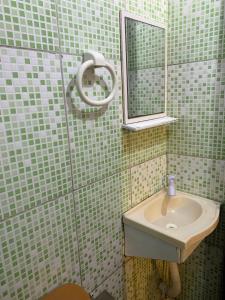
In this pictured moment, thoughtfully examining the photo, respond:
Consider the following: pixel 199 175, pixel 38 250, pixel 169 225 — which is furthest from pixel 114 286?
pixel 199 175

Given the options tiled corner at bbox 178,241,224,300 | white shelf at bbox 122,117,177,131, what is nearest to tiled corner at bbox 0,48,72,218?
white shelf at bbox 122,117,177,131

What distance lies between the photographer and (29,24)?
774 millimetres

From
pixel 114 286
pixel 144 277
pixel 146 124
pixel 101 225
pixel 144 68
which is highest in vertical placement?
pixel 144 68

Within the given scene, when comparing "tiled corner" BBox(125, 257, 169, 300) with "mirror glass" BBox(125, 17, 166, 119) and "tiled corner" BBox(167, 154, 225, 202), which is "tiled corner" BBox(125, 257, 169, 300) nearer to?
"tiled corner" BBox(167, 154, 225, 202)

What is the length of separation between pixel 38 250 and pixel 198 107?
1153 millimetres

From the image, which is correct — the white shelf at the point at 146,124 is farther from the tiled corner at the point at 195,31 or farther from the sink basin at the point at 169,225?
the sink basin at the point at 169,225

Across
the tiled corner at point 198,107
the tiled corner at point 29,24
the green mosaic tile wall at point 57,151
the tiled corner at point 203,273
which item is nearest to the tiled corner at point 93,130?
the green mosaic tile wall at point 57,151

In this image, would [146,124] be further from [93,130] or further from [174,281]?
[174,281]

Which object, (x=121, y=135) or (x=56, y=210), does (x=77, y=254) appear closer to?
(x=56, y=210)

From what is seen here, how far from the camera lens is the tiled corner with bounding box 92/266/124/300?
1205mm

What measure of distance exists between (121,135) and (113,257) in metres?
0.67

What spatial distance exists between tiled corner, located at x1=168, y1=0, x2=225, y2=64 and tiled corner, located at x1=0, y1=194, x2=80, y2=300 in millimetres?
1069

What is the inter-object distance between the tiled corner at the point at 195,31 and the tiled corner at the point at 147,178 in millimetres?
662

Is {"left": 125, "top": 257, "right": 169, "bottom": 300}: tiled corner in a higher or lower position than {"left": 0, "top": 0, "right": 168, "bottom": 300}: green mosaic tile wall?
lower
